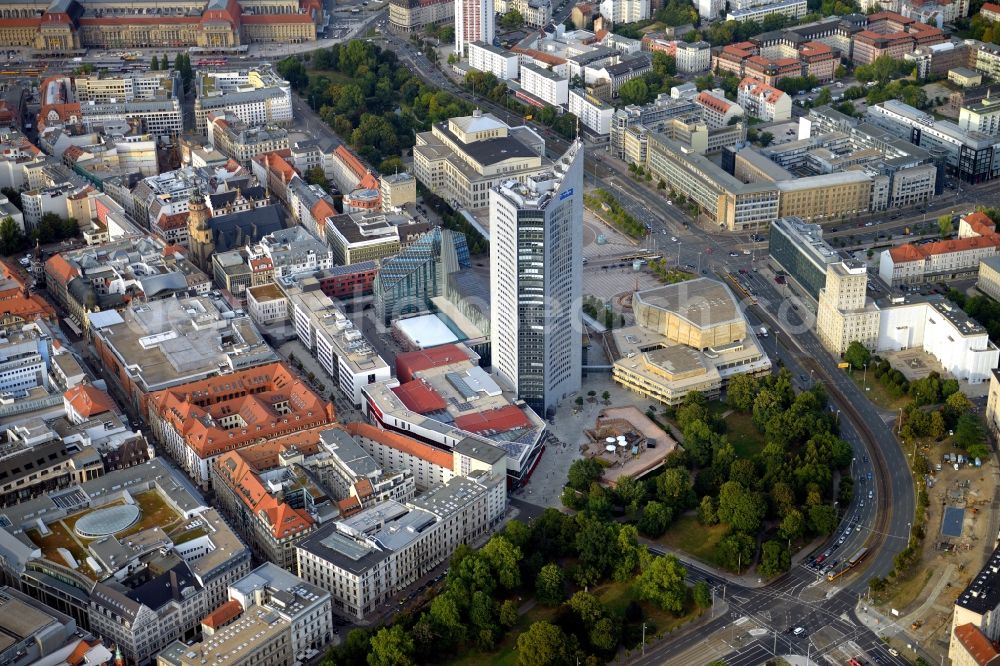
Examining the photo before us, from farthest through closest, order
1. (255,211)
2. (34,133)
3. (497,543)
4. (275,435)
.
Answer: (34,133) < (255,211) < (275,435) < (497,543)

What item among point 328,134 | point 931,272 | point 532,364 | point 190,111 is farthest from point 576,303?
point 190,111

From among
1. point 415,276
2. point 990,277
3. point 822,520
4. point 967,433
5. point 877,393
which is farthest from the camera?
point 990,277

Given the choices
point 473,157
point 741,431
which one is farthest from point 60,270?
point 741,431

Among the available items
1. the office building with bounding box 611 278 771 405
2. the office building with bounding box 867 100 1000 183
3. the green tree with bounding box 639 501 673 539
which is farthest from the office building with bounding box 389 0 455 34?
the green tree with bounding box 639 501 673 539

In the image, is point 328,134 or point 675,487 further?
point 328,134

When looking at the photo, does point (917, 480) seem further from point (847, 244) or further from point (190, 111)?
point (190, 111)

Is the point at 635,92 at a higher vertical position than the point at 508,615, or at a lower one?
higher

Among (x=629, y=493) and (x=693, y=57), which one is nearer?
(x=629, y=493)

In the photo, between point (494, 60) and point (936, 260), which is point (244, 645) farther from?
point (494, 60)

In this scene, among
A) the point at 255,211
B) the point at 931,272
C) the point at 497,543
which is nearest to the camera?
the point at 497,543
